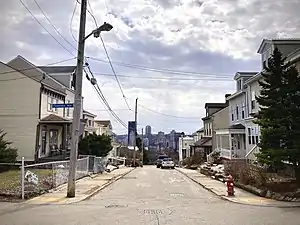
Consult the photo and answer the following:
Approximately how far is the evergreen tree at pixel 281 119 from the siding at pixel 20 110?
896 inches

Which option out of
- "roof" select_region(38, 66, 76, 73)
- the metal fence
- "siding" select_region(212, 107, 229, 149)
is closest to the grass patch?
the metal fence

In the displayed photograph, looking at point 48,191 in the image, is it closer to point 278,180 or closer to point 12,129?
point 278,180

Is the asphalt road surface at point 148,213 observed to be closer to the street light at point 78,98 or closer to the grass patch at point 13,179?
the street light at point 78,98

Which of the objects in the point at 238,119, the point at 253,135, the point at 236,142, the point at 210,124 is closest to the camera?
the point at 253,135

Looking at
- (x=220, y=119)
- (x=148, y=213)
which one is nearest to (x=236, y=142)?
(x=220, y=119)

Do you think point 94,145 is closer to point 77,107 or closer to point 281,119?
point 77,107

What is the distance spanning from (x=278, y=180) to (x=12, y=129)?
2495 centimetres

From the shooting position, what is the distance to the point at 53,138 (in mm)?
40781

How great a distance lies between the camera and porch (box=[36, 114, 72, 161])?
36.4 meters

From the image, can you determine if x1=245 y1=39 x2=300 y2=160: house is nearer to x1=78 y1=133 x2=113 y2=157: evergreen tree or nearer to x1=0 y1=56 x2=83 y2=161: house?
x1=78 y1=133 x2=113 y2=157: evergreen tree

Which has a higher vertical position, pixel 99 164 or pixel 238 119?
pixel 238 119

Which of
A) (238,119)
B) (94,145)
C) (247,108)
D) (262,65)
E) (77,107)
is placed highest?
(262,65)

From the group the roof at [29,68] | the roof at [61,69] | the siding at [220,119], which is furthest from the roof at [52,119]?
the siding at [220,119]

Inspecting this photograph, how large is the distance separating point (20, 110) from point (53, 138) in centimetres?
582
